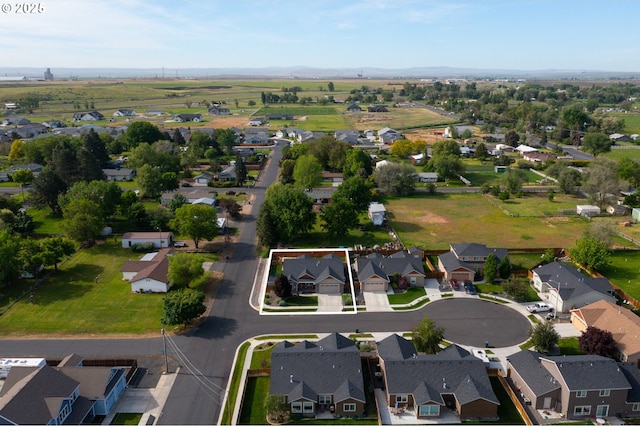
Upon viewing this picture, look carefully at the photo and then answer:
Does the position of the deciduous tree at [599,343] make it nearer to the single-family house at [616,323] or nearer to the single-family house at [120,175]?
the single-family house at [616,323]

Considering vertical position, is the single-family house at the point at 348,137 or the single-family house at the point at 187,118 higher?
the single-family house at the point at 187,118

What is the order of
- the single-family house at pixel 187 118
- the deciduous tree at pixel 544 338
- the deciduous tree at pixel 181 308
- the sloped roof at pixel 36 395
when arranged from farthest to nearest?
the single-family house at pixel 187 118, the deciduous tree at pixel 181 308, the deciduous tree at pixel 544 338, the sloped roof at pixel 36 395

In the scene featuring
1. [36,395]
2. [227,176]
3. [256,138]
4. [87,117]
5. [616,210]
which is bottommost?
[616,210]

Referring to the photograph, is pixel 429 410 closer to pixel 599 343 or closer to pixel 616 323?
pixel 599 343

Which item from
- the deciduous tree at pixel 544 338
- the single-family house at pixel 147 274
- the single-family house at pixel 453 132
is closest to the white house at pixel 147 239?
the single-family house at pixel 147 274

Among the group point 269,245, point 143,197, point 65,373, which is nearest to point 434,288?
point 269,245

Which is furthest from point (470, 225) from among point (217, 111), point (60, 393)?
point (217, 111)
